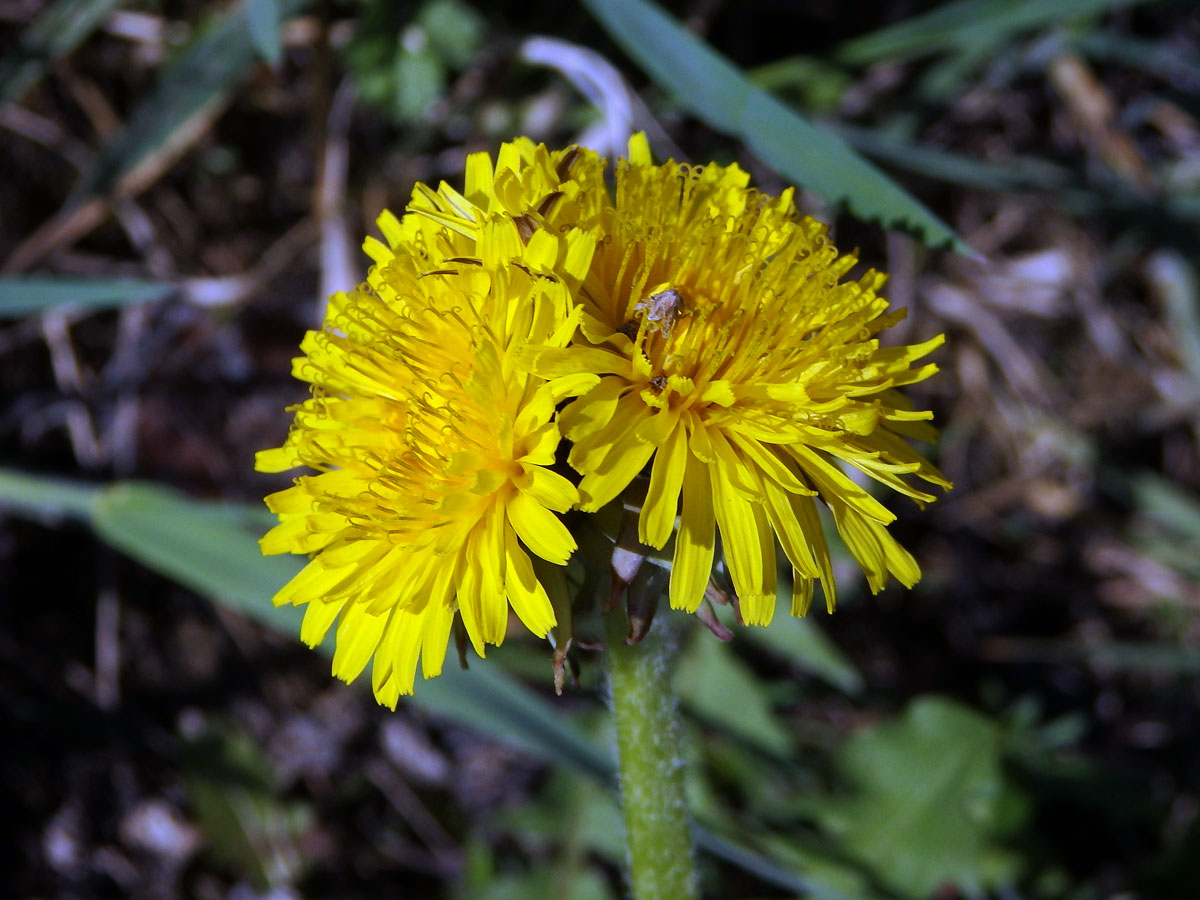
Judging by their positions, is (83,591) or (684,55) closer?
(684,55)

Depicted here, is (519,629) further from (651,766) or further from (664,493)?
(664,493)

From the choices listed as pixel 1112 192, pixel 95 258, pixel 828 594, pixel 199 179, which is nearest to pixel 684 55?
pixel 828 594

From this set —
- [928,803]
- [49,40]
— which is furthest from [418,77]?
[928,803]

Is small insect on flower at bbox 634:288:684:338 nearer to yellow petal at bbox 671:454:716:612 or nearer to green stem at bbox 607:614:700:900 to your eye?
yellow petal at bbox 671:454:716:612

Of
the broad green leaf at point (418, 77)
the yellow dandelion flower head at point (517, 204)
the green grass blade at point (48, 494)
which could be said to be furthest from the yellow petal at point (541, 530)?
the broad green leaf at point (418, 77)

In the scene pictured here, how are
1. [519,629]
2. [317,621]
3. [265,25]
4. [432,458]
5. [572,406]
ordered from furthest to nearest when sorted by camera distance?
[519,629] < [265,25] < [317,621] < [432,458] < [572,406]

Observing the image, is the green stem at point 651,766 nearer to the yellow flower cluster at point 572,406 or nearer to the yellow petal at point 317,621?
the yellow flower cluster at point 572,406

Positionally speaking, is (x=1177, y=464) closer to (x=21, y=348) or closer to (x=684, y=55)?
(x=684, y=55)
